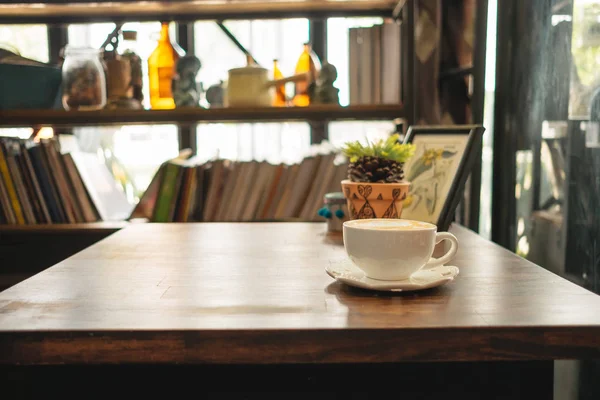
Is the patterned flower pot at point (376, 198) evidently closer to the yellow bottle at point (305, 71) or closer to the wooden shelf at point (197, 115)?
the wooden shelf at point (197, 115)

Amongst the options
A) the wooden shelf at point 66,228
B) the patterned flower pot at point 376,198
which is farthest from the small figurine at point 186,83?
the patterned flower pot at point 376,198

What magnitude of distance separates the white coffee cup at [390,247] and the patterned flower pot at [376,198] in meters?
0.33

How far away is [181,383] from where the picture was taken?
710mm

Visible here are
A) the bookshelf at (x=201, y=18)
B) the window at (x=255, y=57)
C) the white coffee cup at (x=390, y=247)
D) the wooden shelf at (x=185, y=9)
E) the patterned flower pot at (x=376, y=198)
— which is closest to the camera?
the white coffee cup at (x=390, y=247)

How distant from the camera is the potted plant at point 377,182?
3.53 feet

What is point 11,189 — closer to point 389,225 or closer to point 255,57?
point 255,57

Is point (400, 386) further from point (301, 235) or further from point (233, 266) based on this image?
point (301, 235)

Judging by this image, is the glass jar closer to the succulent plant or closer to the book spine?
the book spine

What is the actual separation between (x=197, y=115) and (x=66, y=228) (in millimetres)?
576

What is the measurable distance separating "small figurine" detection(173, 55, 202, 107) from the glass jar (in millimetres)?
253

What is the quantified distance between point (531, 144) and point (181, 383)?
1.05 m

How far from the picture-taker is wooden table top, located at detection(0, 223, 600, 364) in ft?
1.86

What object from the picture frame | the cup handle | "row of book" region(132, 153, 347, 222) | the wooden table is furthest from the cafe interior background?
the cup handle

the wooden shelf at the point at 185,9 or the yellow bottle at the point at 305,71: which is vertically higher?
the wooden shelf at the point at 185,9
